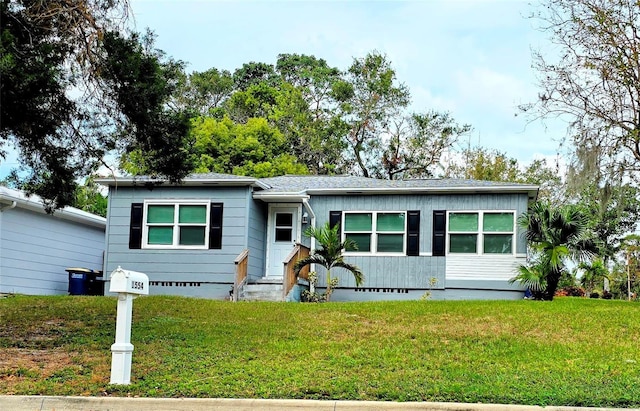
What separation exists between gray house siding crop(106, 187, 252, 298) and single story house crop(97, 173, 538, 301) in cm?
3

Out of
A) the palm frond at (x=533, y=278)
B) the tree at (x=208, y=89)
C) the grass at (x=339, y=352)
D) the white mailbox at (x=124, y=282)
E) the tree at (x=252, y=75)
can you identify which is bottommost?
the grass at (x=339, y=352)

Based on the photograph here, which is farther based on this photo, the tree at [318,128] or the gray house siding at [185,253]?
the tree at [318,128]

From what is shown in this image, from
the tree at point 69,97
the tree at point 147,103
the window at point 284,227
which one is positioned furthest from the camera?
the window at point 284,227

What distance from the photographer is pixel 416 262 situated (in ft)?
63.2

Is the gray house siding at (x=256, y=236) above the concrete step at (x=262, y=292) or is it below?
above

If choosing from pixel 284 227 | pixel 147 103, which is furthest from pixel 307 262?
pixel 147 103

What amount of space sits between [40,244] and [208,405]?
44.3 feet

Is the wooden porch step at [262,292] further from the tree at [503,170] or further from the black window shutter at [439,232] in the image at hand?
the tree at [503,170]

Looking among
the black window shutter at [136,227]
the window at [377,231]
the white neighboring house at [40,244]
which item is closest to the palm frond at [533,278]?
the window at [377,231]

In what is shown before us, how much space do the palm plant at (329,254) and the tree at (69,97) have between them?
655cm

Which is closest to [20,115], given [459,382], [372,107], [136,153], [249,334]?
[136,153]

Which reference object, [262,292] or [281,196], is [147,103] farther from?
[281,196]

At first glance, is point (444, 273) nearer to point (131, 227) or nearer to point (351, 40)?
point (131, 227)

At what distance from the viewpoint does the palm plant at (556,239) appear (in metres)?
17.3
